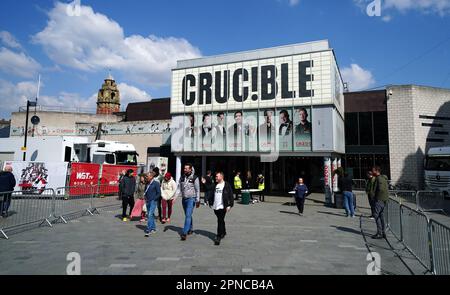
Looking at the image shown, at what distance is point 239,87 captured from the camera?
19.0 meters

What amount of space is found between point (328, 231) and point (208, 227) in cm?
381

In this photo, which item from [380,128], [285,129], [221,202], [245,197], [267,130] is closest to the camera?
[221,202]

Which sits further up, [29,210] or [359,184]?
[359,184]

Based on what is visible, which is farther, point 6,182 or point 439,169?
point 439,169

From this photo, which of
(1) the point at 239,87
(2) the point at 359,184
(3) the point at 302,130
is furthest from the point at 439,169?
Answer: (1) the point at 239,87

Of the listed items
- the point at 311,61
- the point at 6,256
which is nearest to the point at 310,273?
the point at 6,256

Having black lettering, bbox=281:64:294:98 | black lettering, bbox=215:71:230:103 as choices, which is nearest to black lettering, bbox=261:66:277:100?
black lettering, bbox=281:64:294:98

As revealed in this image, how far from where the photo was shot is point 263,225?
30.5 feet

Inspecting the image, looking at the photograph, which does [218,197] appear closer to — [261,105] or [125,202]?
[125,202]

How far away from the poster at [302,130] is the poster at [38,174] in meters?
13.8

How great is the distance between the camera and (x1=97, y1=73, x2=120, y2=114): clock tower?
274 feet

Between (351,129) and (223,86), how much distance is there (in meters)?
12.2

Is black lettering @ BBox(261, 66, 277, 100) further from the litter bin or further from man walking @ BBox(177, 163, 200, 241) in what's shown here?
man walking @ BBox(177, 163, 200, 241)

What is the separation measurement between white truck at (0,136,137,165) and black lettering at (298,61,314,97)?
43.8 ft
